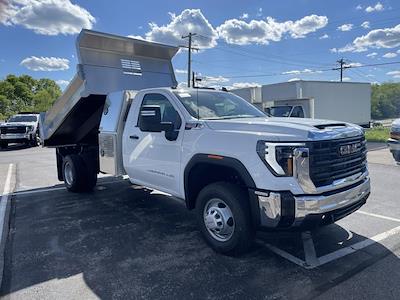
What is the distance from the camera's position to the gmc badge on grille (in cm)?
382

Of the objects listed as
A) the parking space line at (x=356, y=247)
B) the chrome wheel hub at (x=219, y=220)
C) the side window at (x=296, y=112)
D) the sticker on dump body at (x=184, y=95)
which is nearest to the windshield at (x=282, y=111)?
the side window at (x=296, y=112)

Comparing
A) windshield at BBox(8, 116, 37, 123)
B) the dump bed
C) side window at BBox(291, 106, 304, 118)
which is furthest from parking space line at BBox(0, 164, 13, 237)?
windshield at BBox(8, 116, 37, 123)

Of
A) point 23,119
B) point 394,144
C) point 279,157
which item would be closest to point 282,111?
point 394,144

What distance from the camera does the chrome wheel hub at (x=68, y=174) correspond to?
7535 millimetres

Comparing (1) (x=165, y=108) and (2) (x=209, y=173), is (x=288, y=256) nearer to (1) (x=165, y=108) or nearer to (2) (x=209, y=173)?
(2) (x=209, y=173)

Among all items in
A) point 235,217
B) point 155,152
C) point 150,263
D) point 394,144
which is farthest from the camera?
point 394,144

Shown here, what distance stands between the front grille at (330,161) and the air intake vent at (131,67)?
15.8 feet

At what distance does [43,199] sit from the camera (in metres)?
7.19

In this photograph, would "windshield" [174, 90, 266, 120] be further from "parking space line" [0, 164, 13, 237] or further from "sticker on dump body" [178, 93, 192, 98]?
"parking space line" [0, 164, 13, 237]

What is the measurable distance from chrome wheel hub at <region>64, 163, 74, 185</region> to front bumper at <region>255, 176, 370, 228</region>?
16.9ft

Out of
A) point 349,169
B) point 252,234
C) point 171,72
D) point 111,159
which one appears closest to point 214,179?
point 252,234

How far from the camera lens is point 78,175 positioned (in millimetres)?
7289

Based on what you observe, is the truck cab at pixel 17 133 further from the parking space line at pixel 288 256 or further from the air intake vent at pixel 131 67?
the parking space line at pixel 288 256

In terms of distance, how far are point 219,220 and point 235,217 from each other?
13.0 inches
